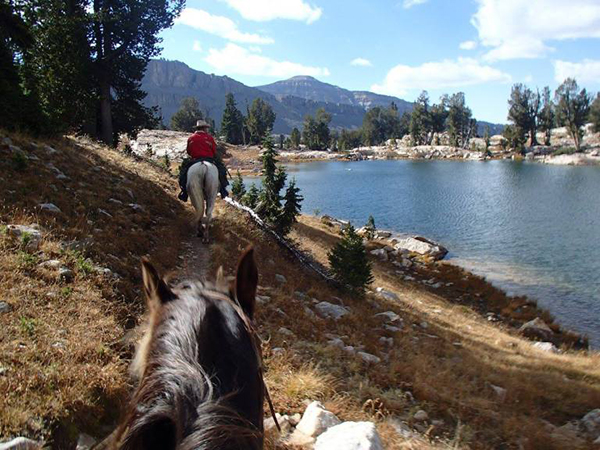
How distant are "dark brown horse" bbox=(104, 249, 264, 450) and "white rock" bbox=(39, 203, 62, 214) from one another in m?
7.47

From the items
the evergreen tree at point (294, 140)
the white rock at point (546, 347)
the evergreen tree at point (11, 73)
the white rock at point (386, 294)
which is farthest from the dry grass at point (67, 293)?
the evergreen tree at point (294, 140)

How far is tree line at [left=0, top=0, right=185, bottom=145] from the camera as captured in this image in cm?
1684

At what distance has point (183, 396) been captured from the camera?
1317 millimetres

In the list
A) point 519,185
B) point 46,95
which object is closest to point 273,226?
point 46,95

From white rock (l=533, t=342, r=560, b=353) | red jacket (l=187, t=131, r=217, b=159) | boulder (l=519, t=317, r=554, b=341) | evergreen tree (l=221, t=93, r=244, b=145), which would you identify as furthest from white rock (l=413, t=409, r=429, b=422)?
evergreen tree (l=221, t=93, r=244, b=145)

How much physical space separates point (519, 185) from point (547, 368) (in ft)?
181

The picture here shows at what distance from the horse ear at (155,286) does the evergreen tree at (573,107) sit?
130m

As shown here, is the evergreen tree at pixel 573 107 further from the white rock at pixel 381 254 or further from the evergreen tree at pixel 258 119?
the white rock at pixel 381 254

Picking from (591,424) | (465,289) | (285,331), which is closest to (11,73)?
(285,331)

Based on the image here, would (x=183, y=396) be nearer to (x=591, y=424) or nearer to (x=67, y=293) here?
(x=67, y=293)

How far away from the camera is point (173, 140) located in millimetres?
84188

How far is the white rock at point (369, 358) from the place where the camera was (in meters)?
7.76

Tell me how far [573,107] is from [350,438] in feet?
436

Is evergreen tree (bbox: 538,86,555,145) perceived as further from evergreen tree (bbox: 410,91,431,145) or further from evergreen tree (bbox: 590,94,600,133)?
evergreen tree (bbox: 410,91,431,145)
